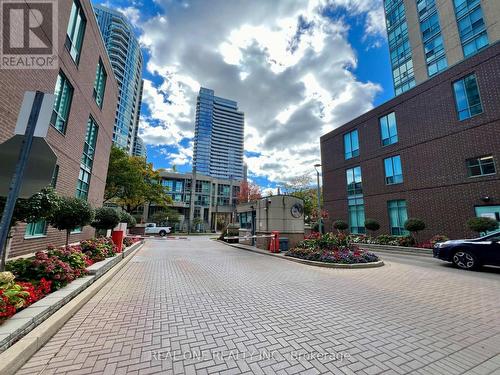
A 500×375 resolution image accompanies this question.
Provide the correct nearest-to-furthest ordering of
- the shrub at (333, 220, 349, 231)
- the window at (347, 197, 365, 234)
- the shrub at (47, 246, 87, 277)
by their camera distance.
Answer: the shrub at (47, 246, 87, 277), the window at (347, 197, 365, 234), the shrub at (333, 220, 349, 231)

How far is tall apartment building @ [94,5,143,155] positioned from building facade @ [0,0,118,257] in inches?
2607

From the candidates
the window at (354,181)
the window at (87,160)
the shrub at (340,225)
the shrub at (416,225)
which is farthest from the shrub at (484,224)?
the window at (87,160)

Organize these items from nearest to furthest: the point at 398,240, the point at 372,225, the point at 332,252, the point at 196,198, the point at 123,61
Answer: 1. the point at 332,252
2. the point at 398,240
3. the point at 372,225
4. the point at 196,198
5. the point at 123,61

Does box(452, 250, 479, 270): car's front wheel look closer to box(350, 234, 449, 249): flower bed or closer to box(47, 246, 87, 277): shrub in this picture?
box(350, 234, 449, 249): flower bed

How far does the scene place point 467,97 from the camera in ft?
50.6

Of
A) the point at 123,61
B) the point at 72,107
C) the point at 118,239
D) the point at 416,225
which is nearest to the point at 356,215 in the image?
the point at 416,225

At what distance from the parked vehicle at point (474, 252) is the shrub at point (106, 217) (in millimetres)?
14788

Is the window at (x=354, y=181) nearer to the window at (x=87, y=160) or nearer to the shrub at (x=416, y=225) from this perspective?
the shrub at (x=416, y=225)

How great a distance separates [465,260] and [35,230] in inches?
663

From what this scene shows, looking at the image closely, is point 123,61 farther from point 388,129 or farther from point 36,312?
point 36,312

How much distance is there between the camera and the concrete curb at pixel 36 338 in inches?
93.9

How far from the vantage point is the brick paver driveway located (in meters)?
2.68

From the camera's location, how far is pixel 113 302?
4703 mm

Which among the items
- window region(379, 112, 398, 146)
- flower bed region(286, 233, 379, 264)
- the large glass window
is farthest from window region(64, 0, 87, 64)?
the large glass window
